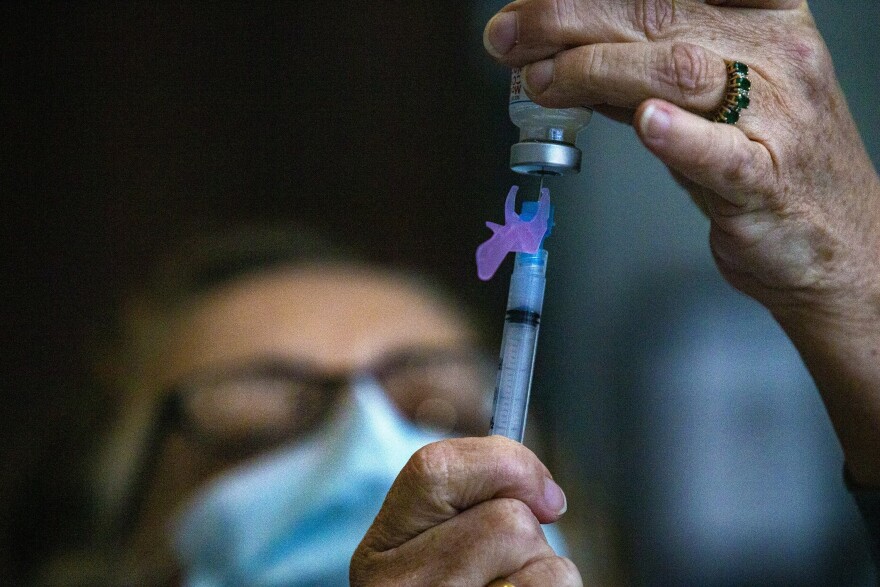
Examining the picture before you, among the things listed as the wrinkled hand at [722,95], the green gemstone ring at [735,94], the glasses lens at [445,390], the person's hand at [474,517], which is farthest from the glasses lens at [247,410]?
the green gemstone ring at [735,94]

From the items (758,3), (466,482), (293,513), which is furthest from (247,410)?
(758,3)

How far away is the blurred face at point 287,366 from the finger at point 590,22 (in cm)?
62

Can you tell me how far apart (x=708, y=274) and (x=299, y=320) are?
0.81m

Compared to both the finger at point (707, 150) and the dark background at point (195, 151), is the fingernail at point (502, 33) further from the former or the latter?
the dark background at point (195, 151)

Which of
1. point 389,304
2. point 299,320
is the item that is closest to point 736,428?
point 389,304

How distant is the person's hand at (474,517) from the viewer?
35.2 inches

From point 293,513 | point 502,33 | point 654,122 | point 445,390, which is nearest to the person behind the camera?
point 654,122

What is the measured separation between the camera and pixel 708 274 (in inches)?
62.6

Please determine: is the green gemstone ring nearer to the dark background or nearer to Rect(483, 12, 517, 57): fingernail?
Rect(483, 12, 517, 57): fingernail

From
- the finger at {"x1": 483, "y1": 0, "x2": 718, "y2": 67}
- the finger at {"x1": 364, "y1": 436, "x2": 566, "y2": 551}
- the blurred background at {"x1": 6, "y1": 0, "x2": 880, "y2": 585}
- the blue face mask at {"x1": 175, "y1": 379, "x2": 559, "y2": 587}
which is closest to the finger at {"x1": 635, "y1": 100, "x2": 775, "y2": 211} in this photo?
the finger at {"x1": 483, "y1": 0, "x2": 718, "y2": 67}

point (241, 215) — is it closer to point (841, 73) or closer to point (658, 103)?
point (658, 103)

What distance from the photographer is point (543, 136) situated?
1.04 metres

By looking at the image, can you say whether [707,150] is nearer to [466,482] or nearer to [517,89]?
[517,89]

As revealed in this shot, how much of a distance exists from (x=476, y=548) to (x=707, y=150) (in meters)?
0.52
